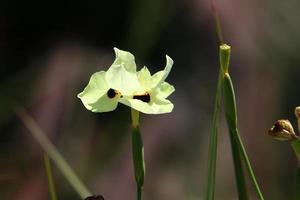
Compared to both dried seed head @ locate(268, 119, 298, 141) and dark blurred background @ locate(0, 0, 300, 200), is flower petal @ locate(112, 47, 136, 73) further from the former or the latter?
dark blurred background @ locate(0, 0, 300, 200)

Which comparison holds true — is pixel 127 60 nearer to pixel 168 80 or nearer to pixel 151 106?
pixel 151 106

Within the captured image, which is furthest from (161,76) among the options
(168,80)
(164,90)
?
(168,80)

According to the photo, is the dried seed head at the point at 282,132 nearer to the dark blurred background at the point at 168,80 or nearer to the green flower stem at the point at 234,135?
the green flower stem at the point at 234,135

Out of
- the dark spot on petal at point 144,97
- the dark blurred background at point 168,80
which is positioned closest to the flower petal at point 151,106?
the dark spot on petal at point 144,97

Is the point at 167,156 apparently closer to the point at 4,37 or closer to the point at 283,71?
the point at 283,71

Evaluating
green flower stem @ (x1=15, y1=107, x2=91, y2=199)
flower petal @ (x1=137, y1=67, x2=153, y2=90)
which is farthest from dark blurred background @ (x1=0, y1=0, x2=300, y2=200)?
flower petal @ (x1=137, y1=67, x2=153, y2=90)
